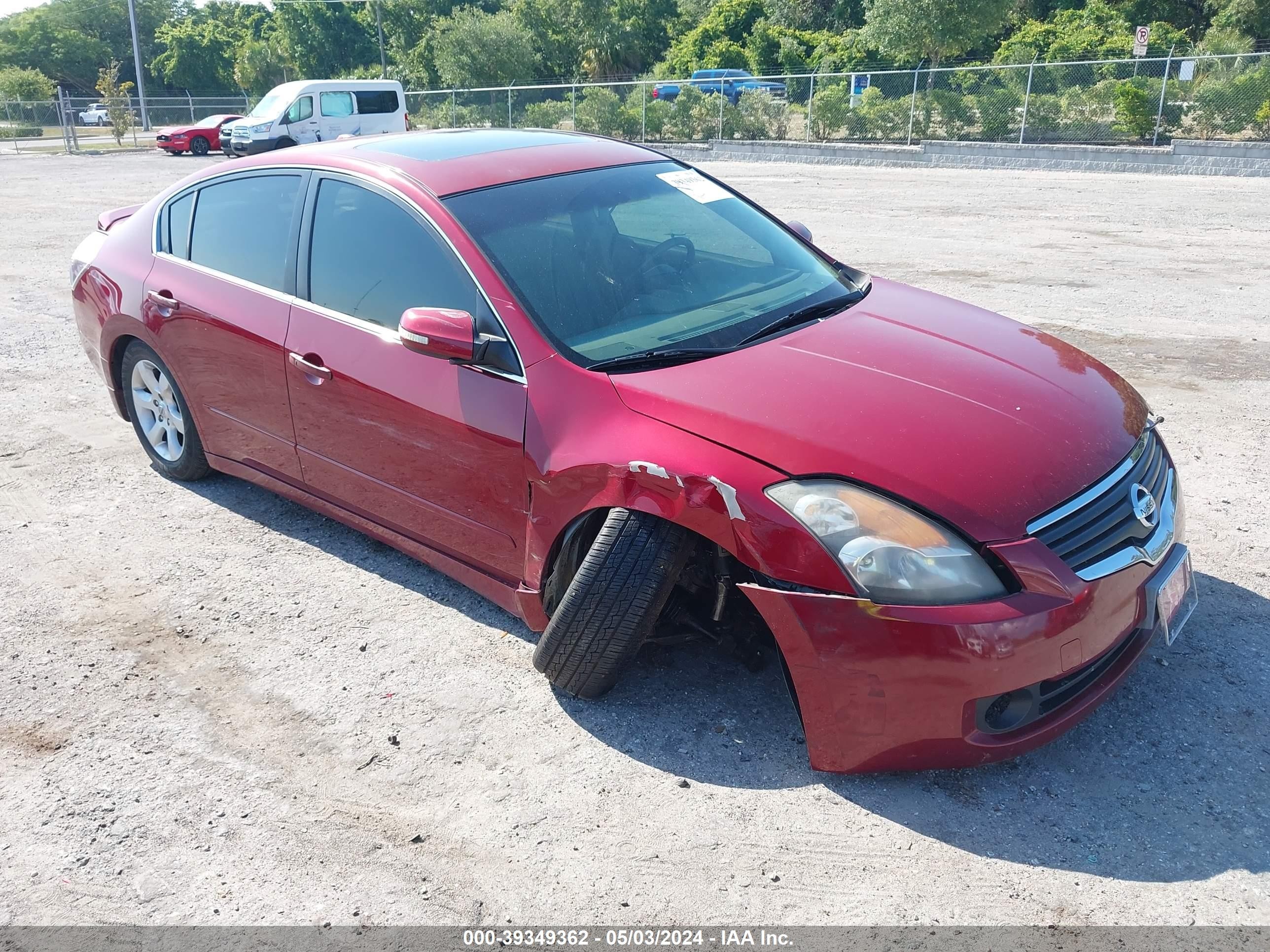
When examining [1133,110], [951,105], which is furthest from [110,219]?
[951,105]

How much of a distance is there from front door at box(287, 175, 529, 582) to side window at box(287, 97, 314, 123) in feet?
79.3

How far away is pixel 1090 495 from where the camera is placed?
8.97ft

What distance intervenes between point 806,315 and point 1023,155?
2039cm

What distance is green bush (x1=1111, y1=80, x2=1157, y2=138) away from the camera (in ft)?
67.2

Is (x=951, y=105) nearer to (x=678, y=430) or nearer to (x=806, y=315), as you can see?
(x=806, y=315)

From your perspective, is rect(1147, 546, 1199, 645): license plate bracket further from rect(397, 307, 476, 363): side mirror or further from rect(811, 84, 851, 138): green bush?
rect(811, 84, 851, 138): green bush

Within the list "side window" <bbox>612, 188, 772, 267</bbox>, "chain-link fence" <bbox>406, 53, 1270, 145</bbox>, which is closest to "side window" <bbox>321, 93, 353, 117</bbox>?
"chain-link fence" <bbox>406, 53, 1270, 145</bbox>

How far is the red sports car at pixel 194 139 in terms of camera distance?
31922mm

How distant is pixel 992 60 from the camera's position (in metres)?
36.0

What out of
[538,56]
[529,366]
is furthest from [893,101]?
[538,56]

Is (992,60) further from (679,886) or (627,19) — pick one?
(679,886)

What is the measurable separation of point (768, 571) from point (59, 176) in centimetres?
2693

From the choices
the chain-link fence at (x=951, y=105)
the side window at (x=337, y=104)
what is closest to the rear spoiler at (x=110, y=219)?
the chain-link fence at (x=951, y=105)

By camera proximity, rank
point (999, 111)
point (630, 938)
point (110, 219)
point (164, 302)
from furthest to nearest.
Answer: point (999, 111), point (110, 219), point (164, 302), point (630, 938)
